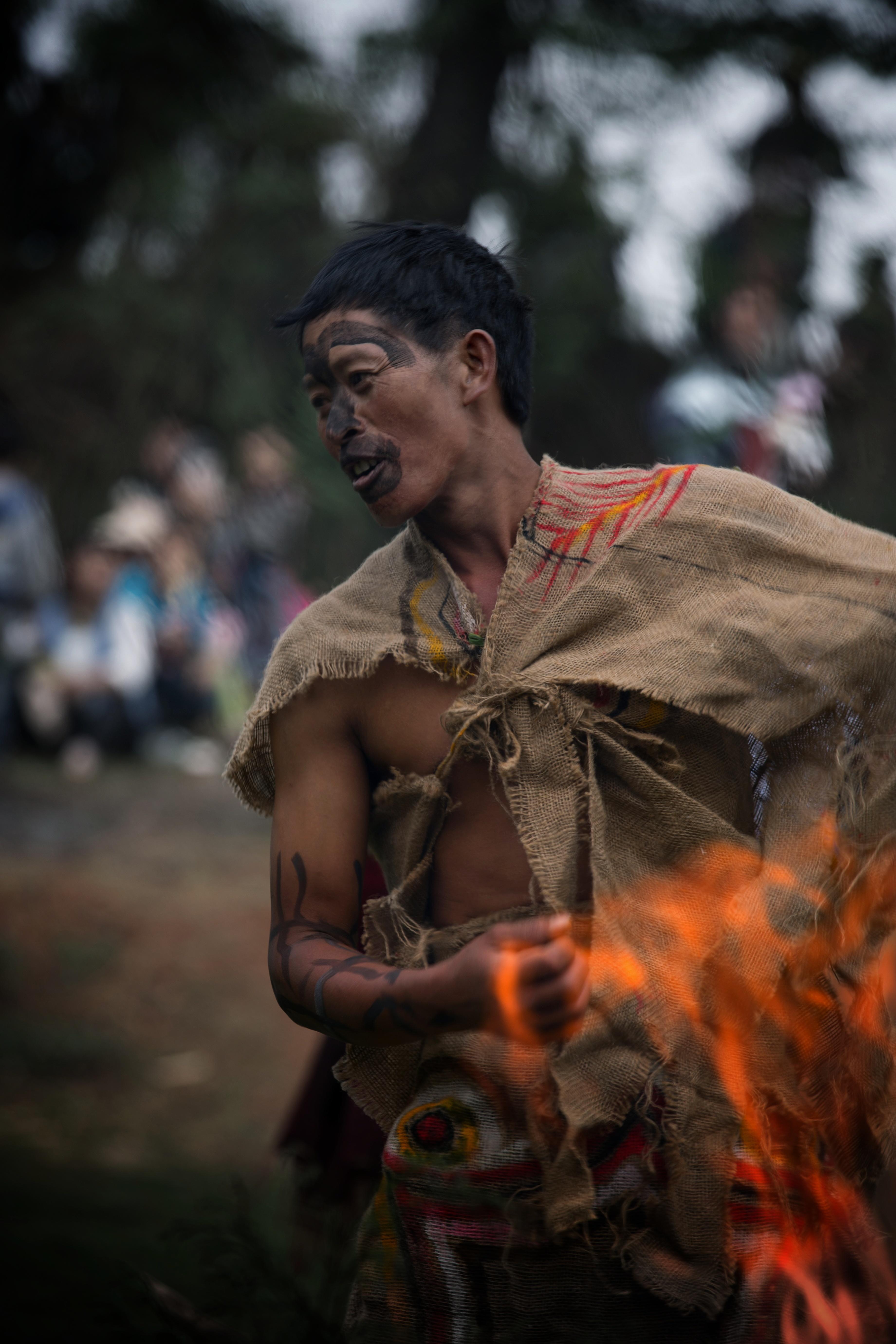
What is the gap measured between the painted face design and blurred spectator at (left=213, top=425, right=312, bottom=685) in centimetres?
119

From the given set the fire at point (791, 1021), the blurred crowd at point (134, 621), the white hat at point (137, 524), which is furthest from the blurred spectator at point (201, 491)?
the fire at point (791, 1021)

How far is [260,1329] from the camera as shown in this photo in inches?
66.4

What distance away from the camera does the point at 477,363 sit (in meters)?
1.74

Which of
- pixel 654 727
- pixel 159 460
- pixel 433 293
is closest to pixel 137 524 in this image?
pixel 159 460

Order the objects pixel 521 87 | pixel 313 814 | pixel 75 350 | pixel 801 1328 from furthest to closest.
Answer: pixel 75 350 < pixel 521 87 < pixel 313 814 < pixel 801 1328

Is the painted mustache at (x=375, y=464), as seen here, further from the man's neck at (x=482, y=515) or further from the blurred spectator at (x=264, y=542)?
the blurred spectator at (x=264, y=542)

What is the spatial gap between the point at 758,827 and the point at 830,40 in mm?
1800

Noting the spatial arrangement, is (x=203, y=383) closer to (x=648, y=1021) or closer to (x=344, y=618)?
(x=344, y=618)

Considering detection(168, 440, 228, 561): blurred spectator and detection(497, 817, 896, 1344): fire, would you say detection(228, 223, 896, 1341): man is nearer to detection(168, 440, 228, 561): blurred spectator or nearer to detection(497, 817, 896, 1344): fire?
detection(497, 817, 896, 1344): fire

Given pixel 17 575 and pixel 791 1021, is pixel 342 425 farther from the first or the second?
pixel 17 575

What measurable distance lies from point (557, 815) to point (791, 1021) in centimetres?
43

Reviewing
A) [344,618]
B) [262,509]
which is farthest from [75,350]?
[344,618]

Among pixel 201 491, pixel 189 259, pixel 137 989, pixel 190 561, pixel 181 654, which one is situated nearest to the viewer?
pixel 189 259

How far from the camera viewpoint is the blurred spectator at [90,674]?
20.6 feet
